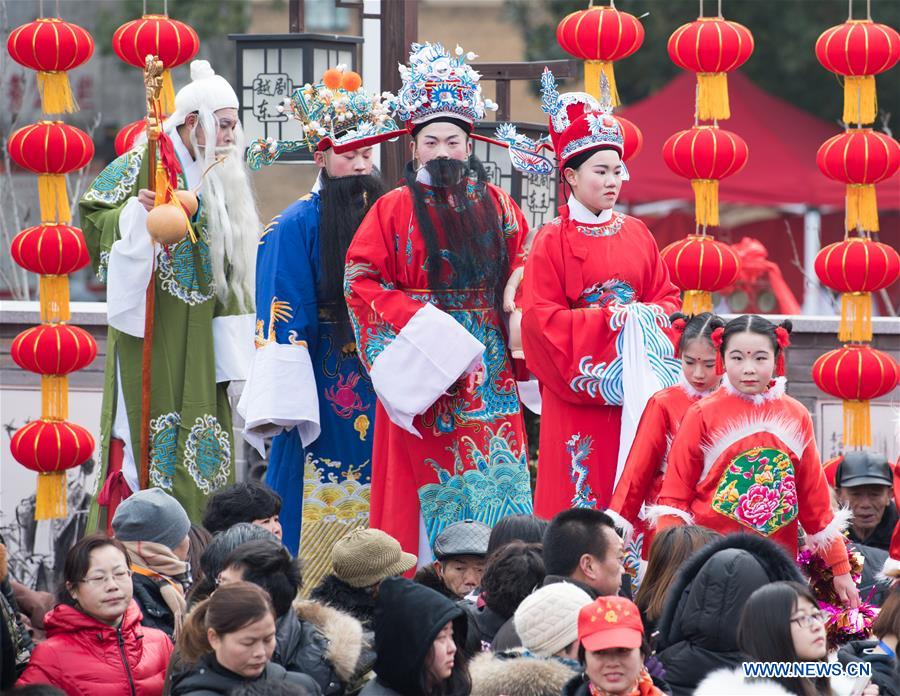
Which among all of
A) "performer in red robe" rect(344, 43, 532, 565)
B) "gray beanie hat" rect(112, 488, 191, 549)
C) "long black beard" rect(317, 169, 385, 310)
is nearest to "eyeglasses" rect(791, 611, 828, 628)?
"gray beanie hat" rect(112, 488, 191, 549)

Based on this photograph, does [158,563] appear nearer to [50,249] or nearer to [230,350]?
[230,350]

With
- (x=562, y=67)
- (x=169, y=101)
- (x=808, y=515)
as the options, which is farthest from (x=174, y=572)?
(x=562, y=67)

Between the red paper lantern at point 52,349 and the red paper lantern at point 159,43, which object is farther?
the red paper lantern at point 159,43

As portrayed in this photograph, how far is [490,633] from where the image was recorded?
4957 mm

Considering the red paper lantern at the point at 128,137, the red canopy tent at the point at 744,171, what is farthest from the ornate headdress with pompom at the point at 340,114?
the red canopy tent at the point at 744,171

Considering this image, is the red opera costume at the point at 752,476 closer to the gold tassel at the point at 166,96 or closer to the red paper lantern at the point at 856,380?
the red paper lantern at the point at 856,380

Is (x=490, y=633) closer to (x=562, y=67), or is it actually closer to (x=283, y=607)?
(x=283, y=607)

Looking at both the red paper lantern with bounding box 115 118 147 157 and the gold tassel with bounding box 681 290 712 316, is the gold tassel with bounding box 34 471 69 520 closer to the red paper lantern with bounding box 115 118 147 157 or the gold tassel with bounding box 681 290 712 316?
the red paper lantern with bounding box 115 118 147 157

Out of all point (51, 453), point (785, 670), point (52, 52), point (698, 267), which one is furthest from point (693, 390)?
point (52, 52)

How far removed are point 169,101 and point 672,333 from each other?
284cm

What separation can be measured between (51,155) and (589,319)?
2845 millimetres

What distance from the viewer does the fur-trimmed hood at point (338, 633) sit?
475 centimetres

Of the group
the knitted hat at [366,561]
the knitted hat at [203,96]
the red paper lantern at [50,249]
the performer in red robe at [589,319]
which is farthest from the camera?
the red paper lantern at [50,249]

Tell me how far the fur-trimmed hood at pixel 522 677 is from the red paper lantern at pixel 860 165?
4.06 meters
